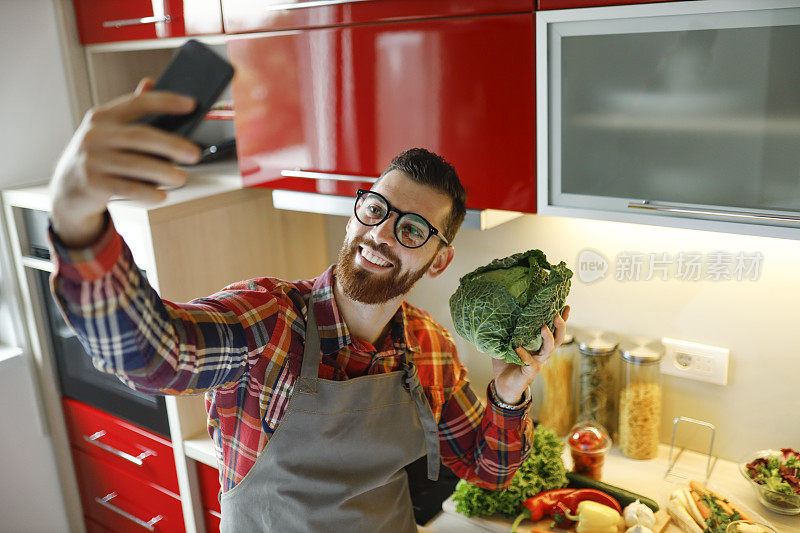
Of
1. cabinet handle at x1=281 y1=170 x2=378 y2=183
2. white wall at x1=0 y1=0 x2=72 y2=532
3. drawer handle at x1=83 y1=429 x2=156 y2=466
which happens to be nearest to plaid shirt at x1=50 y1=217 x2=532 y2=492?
cabinet handle at x1=281 y1=170 x2=378 y2=183

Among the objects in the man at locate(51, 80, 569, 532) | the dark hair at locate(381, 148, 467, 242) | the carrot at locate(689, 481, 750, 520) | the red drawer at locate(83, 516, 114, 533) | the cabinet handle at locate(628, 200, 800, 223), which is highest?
the dark hair at locate(381, 148, 467, 242)

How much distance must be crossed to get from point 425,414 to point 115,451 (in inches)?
51.7

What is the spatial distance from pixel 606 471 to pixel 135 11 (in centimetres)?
177

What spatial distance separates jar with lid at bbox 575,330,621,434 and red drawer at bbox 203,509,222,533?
1.08 m

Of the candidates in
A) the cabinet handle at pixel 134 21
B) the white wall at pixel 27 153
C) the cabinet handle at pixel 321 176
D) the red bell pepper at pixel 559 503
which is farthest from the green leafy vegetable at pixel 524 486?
the white wall at pixel 27 153

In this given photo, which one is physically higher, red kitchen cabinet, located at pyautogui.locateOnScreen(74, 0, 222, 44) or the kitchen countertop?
red kitchen cabinet, located at pyautogui.locateOnScreen(74, 0, 222, 44)

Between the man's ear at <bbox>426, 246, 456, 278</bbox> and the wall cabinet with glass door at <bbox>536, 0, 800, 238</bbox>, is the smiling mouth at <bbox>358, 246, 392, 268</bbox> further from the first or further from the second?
the wall cabinet with glass door at <bbox>536, 0, 800, 238</bbox>

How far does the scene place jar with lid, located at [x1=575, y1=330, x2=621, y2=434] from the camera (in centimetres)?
181

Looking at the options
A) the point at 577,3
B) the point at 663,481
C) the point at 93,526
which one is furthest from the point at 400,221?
the point at 93,526

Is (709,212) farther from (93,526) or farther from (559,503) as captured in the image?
(93,526)

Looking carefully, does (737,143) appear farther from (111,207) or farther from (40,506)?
(40,506)

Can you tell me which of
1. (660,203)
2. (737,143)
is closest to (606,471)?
(660,203)

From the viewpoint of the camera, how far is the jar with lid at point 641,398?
1.75 m

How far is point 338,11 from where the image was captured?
1.59 m
